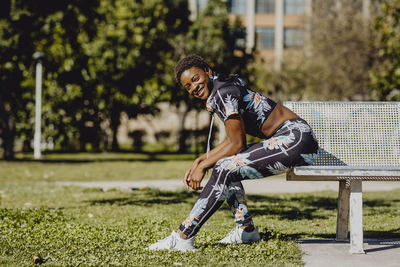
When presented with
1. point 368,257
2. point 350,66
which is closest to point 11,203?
point 368,257

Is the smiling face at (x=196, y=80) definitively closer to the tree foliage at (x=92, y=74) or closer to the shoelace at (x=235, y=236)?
the shoelace at (x=235, y=236)

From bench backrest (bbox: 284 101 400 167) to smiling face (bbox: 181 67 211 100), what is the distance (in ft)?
3.21

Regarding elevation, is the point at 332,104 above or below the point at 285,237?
above

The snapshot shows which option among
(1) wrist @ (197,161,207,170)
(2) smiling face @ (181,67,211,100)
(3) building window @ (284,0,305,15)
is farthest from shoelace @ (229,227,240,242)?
(3) building window @ (284,0,305,15)

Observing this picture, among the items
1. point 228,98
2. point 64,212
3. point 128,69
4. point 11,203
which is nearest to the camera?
point 228,98

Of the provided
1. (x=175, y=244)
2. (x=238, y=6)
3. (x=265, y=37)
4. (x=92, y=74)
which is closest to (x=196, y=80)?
(x=175, y=244)

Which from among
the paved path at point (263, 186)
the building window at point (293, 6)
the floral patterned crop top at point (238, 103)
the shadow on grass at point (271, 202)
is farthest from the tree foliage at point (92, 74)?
the building window at point (293, 6)

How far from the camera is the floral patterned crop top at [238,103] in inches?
166

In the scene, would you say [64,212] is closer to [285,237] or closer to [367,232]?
[285,237]

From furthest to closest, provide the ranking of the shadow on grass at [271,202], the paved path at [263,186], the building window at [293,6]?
the building window at [293,6]
the paved path at [263,186]
the shadow on grass at [271,202]

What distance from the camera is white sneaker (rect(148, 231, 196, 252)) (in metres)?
4.34

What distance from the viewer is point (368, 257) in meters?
4.34

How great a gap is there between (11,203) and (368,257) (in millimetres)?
5578

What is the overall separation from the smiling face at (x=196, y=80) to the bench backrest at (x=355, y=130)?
978 millimetres
